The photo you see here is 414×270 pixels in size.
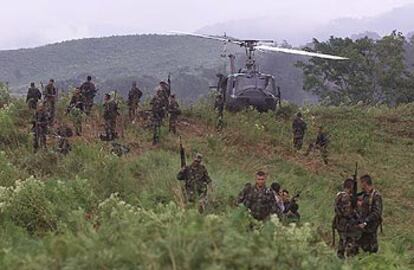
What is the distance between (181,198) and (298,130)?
35.4ft

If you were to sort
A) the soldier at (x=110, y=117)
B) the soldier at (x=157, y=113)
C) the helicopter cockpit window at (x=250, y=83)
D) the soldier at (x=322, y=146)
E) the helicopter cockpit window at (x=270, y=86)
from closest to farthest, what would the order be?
the soldier at (x=110, y=117) → the soldier at (x=157, y=113) → the soldier at (x=322, y=146) → the helicopter cockpit window at (x=250, y=83) → the helicopter cockpit window at (x=270, y=86)

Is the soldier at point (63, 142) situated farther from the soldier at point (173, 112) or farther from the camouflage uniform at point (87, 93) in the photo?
the camouflage uniform at point (87, 93)

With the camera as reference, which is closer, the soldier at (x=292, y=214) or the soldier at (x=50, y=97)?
the soldier at (x=292, y=214)

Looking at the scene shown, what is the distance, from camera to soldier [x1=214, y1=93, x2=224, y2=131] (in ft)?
71.2

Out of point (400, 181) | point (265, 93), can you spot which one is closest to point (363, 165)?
point (400, 181)

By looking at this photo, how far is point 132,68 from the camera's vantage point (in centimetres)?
9969

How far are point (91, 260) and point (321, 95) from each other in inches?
1549

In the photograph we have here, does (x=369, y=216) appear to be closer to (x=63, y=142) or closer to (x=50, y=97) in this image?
(x=63, y=142)

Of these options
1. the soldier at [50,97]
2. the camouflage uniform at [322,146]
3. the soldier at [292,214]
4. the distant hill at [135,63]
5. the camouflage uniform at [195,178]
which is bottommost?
the distant hill at [135,63]

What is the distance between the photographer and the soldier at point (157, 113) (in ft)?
62.0

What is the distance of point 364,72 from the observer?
42469 mm

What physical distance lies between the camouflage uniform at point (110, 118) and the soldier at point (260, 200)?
8730mm

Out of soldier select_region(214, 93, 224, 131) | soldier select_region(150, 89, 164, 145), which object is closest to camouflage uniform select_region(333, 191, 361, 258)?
soldier select_region(150, 89, 164, 145)

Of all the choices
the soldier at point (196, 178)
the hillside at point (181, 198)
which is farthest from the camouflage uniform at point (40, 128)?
the soldier at point (196, 178)
